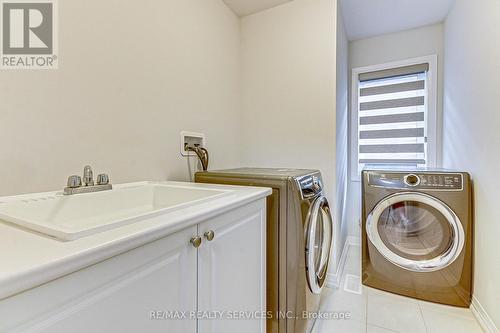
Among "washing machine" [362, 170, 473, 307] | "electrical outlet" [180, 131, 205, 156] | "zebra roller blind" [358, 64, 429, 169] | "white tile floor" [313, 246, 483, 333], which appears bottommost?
"white tile floor" [313, 246, 483, 333]

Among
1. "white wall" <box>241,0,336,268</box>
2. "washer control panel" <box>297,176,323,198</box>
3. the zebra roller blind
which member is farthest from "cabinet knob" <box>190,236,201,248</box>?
the zebra roller blind

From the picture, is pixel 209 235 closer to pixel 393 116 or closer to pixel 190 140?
pixel 190 140

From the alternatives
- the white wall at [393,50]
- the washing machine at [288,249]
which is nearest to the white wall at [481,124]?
the white wall at [393,50]

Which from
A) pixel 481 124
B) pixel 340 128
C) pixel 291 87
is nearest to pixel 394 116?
pixel 340 128

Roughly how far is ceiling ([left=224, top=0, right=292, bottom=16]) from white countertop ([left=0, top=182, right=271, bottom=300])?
1.97 metres

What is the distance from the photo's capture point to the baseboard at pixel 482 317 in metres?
1.32

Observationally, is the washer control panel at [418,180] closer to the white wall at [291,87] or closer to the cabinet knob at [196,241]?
the white wall at [291,87]

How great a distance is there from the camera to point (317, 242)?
4.76ft

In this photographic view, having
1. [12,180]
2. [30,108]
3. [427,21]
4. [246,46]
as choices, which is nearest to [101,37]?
[30,108]

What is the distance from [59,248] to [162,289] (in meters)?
0.26

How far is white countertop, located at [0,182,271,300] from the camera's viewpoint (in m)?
0.35

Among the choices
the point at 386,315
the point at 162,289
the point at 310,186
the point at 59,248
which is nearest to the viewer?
the point at 59,248

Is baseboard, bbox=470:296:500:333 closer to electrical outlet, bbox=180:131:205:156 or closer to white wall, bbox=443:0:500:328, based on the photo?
white wall, bbox=443:0:500:328

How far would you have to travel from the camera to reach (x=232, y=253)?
34.4 inches
